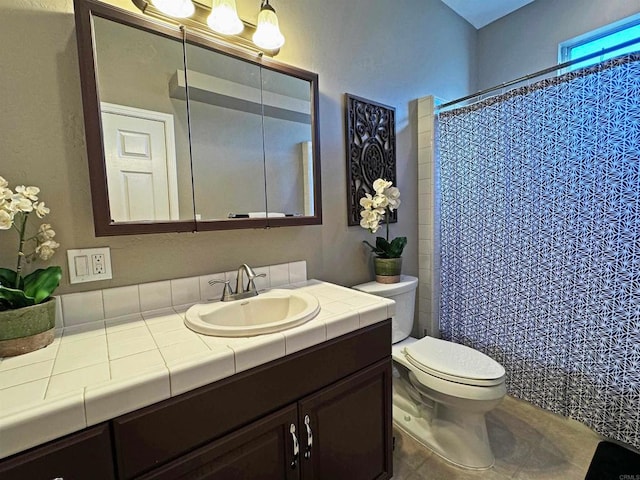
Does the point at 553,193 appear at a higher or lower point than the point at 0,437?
higher

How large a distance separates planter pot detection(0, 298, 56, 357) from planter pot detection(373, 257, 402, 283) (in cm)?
143

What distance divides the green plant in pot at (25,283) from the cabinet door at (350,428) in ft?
2.51

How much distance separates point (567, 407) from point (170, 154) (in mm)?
2342

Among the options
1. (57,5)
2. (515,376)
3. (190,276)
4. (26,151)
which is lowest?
(515,376)

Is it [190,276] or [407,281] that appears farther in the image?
[407,281]

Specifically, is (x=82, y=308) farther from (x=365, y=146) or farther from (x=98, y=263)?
(x=365, y=146)

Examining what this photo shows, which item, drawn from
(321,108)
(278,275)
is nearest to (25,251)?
(278,275)

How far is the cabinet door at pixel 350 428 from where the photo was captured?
986mm

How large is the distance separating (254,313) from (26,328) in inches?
26.4

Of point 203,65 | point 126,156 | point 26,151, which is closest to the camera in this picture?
point 26,151

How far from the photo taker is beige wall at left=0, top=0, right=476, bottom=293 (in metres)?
0.94

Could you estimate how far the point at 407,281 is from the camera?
1803 mm

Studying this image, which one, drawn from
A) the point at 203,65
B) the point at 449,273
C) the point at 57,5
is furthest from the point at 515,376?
the point at 57,5

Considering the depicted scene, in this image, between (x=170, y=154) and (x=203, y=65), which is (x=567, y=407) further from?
(x=203, y=65)
